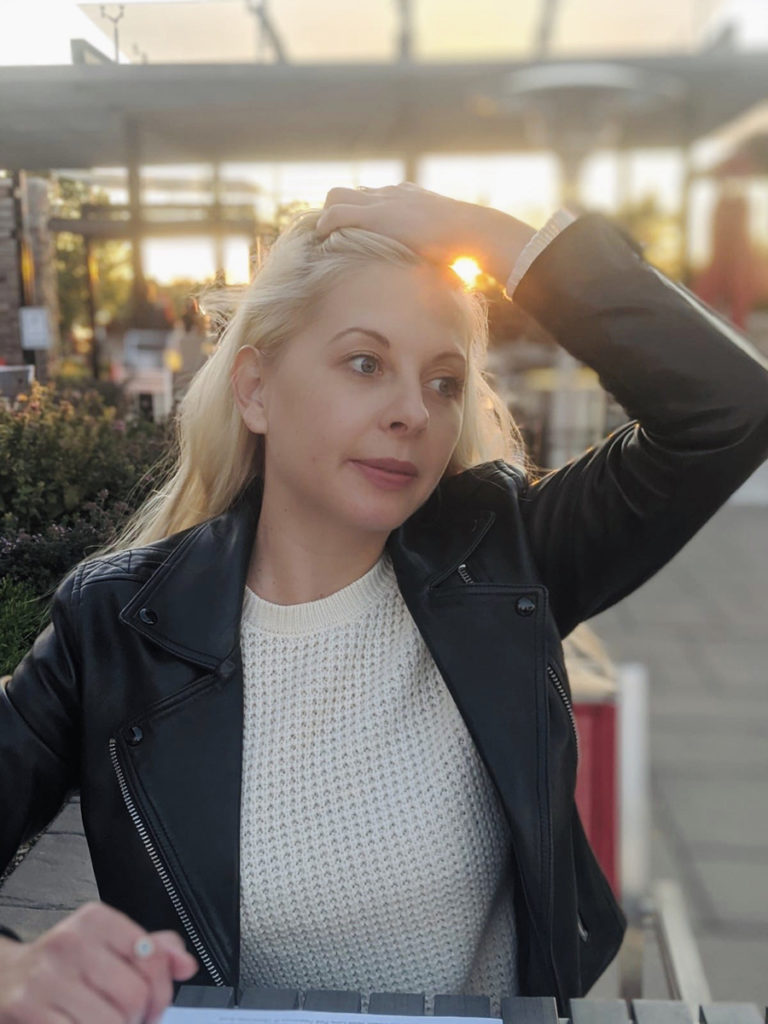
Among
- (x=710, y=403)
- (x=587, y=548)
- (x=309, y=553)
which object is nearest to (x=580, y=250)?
(x=710, y=403)

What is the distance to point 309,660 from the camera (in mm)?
1169

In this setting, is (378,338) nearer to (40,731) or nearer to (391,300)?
(391,300)

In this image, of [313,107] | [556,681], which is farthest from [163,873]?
[313,107]

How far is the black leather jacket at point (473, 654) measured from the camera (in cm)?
108

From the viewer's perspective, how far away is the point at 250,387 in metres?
1.22

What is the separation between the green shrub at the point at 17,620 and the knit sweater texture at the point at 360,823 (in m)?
0.24

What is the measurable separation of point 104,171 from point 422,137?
52 cm

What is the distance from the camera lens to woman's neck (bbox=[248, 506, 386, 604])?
3.98 feet

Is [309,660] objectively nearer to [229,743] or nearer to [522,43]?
[229,743]

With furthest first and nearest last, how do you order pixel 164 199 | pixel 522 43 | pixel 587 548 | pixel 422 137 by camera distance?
pixel 522 43 → pixel 422 137 → pixel 164 199 → pixel 587 548

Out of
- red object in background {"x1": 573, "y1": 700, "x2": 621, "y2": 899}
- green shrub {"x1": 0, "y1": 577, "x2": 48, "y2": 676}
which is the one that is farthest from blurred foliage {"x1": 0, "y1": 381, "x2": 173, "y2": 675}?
red object in background {"x1": 573, "y1": 700, "x2": 621, "y2": 899}

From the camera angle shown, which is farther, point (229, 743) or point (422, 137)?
Result: point (422, 137)

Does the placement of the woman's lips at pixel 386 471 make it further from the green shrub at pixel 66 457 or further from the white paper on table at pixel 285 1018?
the white paper on table at pixel 285 1018

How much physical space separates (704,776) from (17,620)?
3.07 m
